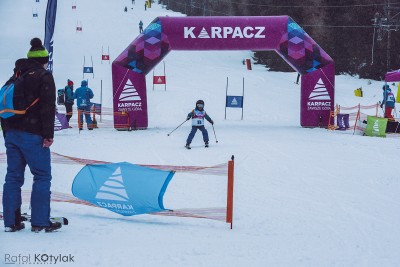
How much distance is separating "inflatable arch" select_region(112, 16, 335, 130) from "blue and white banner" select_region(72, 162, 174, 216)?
11.0m

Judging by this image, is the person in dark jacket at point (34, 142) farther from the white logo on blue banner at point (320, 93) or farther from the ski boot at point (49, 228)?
the white logo on blue banner at point (320, 93)

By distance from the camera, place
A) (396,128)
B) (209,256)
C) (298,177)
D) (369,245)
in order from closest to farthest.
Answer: (209,256)
(369,245)
(298,177)
(396,128)

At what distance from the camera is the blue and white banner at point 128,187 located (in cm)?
559


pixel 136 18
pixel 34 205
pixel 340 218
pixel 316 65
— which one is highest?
pixel 136 18

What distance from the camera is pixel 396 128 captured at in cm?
1630

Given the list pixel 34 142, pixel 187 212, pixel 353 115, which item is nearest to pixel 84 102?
pixel 187 212

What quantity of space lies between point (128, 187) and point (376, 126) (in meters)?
11.7

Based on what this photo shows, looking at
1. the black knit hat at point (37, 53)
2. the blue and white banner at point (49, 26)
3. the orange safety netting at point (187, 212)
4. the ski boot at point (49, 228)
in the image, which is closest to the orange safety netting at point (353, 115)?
the blue and white banner at point (49, 26)

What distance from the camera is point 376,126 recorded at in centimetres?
1534

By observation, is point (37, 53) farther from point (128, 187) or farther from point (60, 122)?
point (60, 122)

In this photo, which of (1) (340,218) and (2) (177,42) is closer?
(1) (340,218)

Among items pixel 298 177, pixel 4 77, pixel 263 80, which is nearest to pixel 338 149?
pixel 298 177

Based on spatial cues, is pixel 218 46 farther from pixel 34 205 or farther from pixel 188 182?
pixel 34 205

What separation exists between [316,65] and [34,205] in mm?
13755
